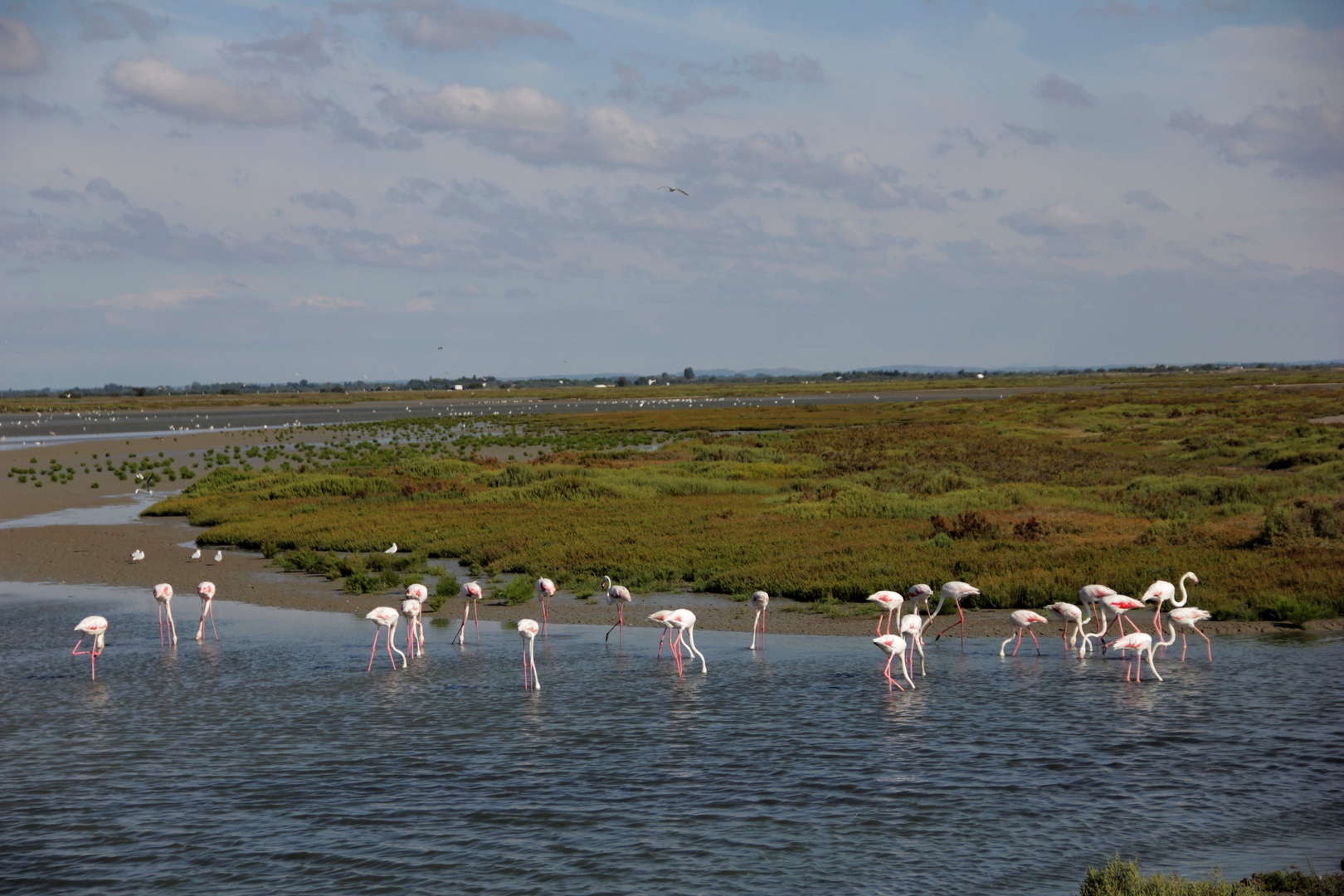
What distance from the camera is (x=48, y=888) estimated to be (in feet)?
32.7

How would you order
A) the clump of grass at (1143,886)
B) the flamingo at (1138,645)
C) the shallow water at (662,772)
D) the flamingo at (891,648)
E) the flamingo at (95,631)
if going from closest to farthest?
the clump of grass at (1143,886) < the shallow water at (662,772) < the flamingo at (891,648) < the flamingo at (1138,645) < the flamingo at (95,631)

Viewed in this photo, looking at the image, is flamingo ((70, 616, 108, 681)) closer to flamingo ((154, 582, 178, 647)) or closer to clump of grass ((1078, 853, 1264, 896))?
flamingo ((154, 582, 178, 647))

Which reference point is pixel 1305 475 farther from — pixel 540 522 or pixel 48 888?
pixel 48 888

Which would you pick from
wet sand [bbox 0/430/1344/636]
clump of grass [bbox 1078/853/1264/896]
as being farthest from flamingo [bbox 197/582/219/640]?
clump of grass [bbox 1078/853/1264/896]

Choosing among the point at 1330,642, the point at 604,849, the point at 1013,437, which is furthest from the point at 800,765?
the point at 1013,437

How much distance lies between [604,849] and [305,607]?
1611cm

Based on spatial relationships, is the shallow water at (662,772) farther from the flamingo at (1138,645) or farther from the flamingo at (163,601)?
the flamingo at (163,601)

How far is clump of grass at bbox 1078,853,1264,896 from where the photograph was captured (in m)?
8.27

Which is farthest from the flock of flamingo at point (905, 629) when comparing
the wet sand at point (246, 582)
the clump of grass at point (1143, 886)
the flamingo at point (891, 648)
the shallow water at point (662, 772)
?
the clump of grass at point (1143, 886)

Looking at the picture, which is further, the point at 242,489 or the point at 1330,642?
the point at 242,489

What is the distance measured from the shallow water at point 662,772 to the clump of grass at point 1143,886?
74 centimetres

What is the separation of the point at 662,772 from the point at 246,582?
19080mm

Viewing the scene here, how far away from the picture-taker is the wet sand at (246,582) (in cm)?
2139

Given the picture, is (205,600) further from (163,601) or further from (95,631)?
(95,631)
